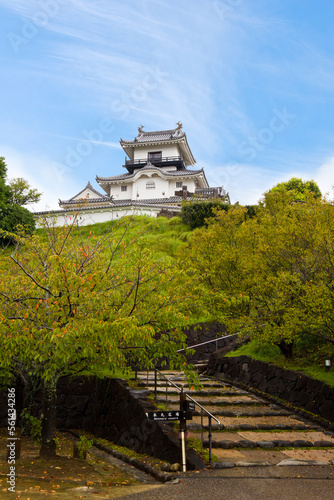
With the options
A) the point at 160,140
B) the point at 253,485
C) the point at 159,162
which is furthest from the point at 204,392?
the point at 160,140

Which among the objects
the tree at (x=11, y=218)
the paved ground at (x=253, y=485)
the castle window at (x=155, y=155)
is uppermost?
the castle window at (x=155, y=155)

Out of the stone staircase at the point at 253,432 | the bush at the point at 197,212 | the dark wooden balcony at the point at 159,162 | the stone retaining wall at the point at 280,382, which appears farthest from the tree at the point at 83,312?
the dark wooden balcony at the point at 159,162

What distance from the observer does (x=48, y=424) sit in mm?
8914

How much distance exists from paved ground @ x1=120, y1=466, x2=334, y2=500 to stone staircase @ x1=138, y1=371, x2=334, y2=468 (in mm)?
349

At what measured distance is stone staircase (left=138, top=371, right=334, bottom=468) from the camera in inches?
340

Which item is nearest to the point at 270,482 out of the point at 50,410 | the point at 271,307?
the point at 50,410

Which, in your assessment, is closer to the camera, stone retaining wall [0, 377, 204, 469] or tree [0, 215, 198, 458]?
tree [0, 215, 198, 458]

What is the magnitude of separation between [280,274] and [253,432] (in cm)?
438

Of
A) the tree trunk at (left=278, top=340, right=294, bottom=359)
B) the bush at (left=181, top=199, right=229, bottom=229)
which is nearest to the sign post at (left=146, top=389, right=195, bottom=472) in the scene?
the tree trunk at (left=278, top=340, right=294, bottom=359)

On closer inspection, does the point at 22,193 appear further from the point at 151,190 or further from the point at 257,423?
the point at 257,423

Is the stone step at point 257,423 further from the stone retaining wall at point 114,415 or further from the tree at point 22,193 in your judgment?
the tree at point 22,193

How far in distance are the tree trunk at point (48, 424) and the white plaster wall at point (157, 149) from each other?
48700 millimetres

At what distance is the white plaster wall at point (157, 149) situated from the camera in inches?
2164

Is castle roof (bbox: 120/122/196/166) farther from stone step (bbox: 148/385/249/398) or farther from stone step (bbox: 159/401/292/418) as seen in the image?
stone step (bbox: 159/401/292/418)
